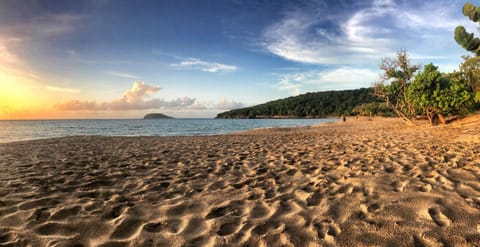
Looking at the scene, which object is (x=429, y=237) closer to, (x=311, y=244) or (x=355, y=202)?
(x=355, y=202)

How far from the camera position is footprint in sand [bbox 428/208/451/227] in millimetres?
2893

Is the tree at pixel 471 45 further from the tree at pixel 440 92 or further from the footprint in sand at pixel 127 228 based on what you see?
the footprint in sand at pixel 127 228

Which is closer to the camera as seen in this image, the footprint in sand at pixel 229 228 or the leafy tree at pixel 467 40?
the footprint in sand at pixel 229 228

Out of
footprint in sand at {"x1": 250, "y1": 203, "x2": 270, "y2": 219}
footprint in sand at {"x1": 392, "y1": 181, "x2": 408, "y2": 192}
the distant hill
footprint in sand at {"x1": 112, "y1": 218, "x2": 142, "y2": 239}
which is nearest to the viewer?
footprint in sand at {"x1": 112, "y1": 218, "x2": 142, "y2": 239}

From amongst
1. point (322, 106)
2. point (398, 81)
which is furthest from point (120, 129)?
point (322, 106)

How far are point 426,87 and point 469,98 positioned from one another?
8.03 feet

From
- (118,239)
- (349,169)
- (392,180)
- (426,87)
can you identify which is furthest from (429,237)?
(426,87)

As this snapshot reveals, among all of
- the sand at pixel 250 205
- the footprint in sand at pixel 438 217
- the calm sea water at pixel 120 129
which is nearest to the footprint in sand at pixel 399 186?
the sand at pixel 250 205

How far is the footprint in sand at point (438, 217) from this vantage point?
9.49ft

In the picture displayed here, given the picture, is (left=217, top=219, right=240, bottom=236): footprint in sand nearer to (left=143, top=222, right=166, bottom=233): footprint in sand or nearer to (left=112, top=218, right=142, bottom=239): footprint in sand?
(left=143, top=222, right=166, bottom=233): footprint in sand

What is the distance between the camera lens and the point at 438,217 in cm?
304

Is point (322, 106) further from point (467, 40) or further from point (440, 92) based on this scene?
point (440, 92)

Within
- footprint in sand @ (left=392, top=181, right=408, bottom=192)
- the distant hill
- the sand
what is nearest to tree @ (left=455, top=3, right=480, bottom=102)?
the sand

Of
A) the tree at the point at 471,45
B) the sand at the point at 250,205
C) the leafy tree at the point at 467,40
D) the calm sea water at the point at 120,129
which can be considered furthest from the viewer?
the calm sea water at the point at 120,129
